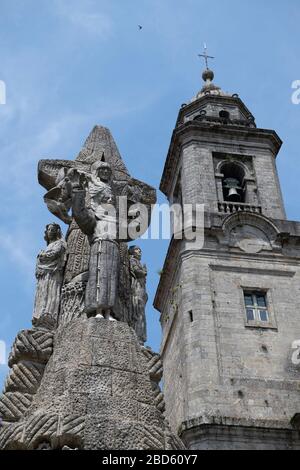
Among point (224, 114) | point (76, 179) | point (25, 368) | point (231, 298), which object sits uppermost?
point (224, 114)

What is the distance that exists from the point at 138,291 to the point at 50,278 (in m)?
0.86

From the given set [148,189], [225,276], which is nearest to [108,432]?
[148,189]

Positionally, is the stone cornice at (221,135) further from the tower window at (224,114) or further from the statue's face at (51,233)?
the statue's face at (51,233)

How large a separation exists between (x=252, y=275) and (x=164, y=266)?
3740 millimetres

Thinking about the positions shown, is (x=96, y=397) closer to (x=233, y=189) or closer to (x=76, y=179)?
(x=76, y=179)

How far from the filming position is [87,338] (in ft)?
17.1

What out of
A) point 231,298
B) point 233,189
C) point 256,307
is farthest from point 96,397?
point 233,189

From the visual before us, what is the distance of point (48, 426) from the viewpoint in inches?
177

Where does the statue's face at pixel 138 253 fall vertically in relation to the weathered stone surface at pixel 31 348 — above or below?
above

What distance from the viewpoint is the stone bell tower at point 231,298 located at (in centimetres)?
1909

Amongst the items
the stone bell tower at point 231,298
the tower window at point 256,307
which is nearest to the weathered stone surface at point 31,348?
the stone bell tower at point 231,298

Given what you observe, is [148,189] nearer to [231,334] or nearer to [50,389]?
[50,389]

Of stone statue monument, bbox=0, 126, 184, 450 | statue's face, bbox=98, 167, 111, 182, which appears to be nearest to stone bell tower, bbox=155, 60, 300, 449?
stone statue monument, bbox=0, 126, 184, 450

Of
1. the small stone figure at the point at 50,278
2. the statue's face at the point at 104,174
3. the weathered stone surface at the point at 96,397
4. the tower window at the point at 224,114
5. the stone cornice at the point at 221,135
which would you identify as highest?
the tower window at the point at 224,114
